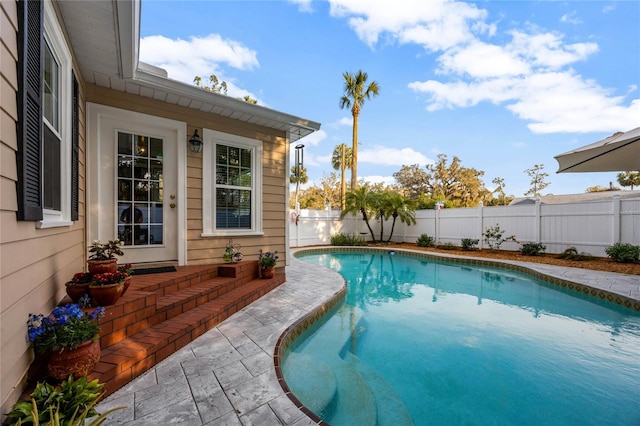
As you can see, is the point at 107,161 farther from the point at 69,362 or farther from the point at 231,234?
the point at 69,362

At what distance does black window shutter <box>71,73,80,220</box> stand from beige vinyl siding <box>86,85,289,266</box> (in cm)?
71

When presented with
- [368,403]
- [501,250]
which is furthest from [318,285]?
[501,250]

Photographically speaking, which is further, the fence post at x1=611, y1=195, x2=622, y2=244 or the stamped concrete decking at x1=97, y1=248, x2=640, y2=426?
the fence post at x1=611, y1=195, x2=622, y2=244

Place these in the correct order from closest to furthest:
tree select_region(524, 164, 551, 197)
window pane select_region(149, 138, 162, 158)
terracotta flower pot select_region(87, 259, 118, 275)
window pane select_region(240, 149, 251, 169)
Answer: terracotta flower pot select_region(87, 259, 118, 275) → window pane select_region(149, 138, 162, 158) → window pane select_region(240, 149, 251, 169) → tree select_region(524, 164, 551, 197)

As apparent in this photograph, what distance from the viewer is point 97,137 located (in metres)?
3.71

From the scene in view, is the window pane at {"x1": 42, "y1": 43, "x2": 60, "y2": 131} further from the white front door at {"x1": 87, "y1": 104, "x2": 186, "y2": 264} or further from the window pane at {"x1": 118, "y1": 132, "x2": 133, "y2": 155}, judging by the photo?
the window pane at {"x1": 118, "y1": 132, "x2": 133, "y2": 155}

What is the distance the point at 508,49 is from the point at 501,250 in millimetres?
7390

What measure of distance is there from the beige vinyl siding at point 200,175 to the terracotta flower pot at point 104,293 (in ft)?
6.38

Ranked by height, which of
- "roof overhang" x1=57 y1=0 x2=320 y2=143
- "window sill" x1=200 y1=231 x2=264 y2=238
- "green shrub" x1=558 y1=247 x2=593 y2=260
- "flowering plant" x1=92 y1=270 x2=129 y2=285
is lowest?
"green shrub" x1=558 y1=247 x2=593 y2=260

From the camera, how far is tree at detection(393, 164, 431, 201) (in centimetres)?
2714

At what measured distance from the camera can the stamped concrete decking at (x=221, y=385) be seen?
1.79 m

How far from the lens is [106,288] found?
2.47 metres

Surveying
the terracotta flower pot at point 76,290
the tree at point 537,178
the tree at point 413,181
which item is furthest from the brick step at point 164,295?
the tree at point 537,178

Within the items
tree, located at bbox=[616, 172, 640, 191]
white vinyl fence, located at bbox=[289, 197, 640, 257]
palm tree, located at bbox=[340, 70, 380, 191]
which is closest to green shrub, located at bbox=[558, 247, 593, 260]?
white vinyl fence, located at bbox=[289, 197, 640, 257]
